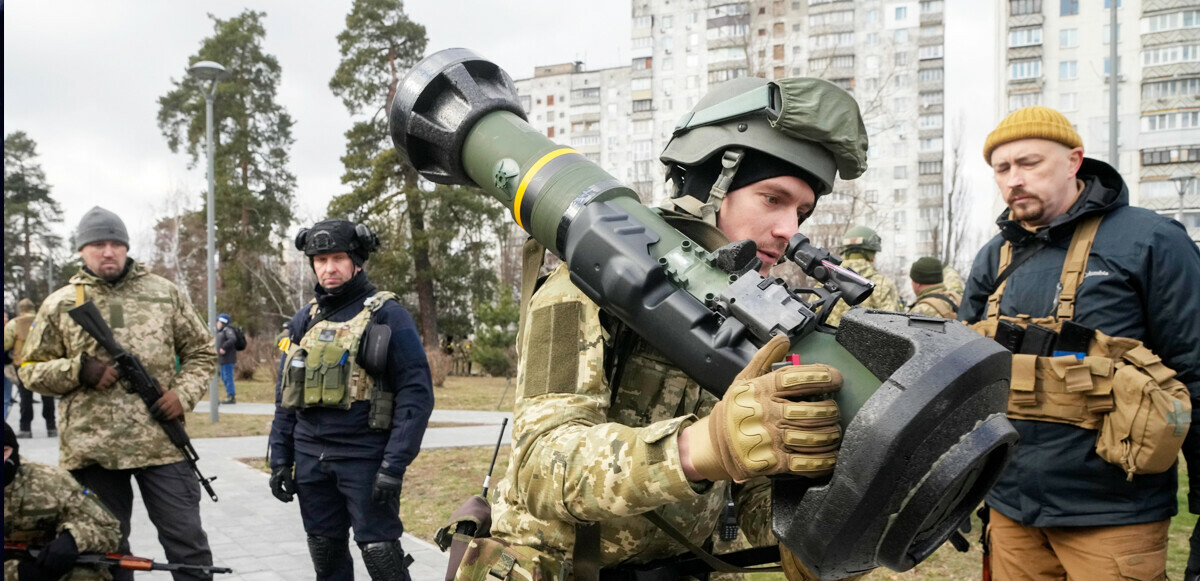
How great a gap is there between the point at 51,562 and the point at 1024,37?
186 feet

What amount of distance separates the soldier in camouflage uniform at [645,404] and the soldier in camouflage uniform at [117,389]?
3.54m

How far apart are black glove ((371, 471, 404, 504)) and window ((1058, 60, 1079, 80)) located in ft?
177

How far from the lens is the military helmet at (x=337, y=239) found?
14.8ft

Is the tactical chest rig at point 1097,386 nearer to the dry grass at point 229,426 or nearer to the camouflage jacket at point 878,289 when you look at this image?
the camouflage jacket at point 878,289

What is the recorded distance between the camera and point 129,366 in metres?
4.64

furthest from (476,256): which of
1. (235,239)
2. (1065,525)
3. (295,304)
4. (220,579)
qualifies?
(1065,525)

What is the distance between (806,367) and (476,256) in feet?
105

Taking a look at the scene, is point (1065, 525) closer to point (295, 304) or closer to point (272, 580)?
point (272, 580)

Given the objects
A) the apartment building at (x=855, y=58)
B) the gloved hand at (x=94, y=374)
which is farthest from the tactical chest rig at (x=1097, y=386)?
the apartment building at (x=855, y=58)

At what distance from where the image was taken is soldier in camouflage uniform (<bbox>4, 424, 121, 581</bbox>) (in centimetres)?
359

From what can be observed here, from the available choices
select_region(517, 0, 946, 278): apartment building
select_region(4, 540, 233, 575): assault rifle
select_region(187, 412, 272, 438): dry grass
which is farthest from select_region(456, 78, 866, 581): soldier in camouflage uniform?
select_region(517, 0, 946, 278): apartment building

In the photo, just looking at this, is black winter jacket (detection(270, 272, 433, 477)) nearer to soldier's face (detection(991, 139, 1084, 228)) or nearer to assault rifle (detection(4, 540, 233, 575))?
assault rifle (detection(4, 540, 233, 575))

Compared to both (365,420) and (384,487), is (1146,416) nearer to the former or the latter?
(384,487)

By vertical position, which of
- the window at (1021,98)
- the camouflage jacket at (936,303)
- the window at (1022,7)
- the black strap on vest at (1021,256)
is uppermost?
the window at (1022,7)
